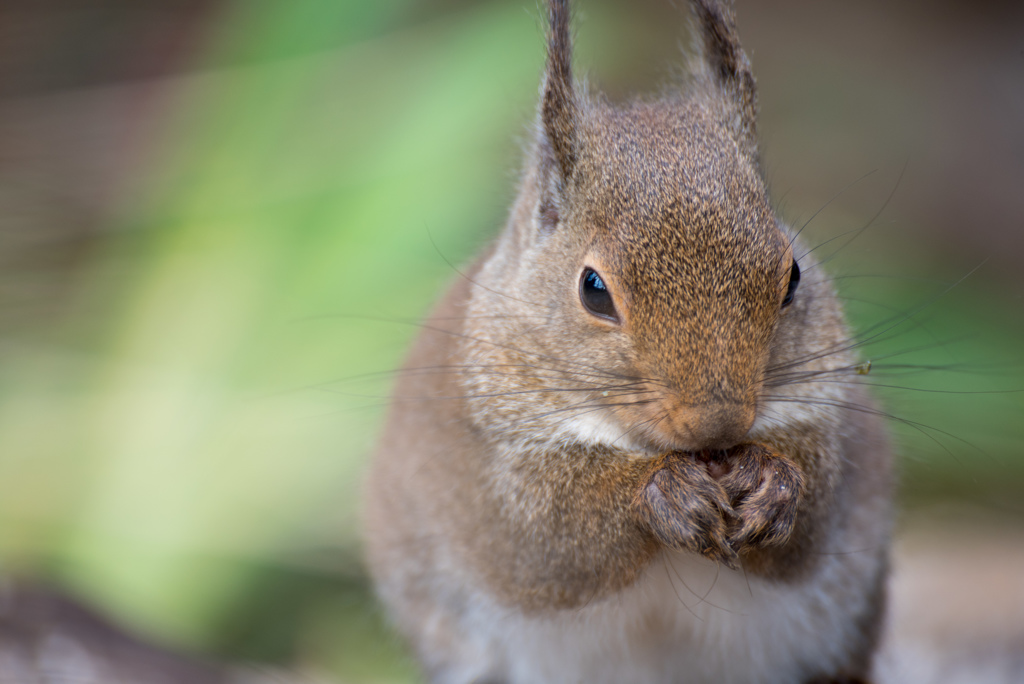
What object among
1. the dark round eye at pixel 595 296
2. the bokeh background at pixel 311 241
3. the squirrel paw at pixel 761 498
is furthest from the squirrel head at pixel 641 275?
the bokeh background at pixel 311 241

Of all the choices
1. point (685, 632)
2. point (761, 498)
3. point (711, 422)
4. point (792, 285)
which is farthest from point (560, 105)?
point (685, 632)

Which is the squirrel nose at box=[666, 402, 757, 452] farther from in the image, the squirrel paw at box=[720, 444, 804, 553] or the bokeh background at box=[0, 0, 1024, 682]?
the bokeh background at box=[0, 0, 1024, 682]

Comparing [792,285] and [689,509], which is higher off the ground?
[792,285]

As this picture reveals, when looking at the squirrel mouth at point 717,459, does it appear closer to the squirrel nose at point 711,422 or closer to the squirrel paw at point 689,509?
the squirrel paw at point 689,509

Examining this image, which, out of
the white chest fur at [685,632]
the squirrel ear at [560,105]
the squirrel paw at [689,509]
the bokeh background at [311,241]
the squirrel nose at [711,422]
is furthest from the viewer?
the bokeh background at [311,241]

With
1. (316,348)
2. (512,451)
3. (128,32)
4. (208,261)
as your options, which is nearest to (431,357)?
(512,451)

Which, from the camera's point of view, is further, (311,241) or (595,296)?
(311,241)

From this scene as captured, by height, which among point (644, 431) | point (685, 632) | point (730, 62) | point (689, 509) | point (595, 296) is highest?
point (730, 62)

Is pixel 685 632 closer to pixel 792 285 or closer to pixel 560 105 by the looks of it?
pixel 792 285

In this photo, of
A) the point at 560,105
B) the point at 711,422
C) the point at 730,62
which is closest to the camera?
the point at 711,422
